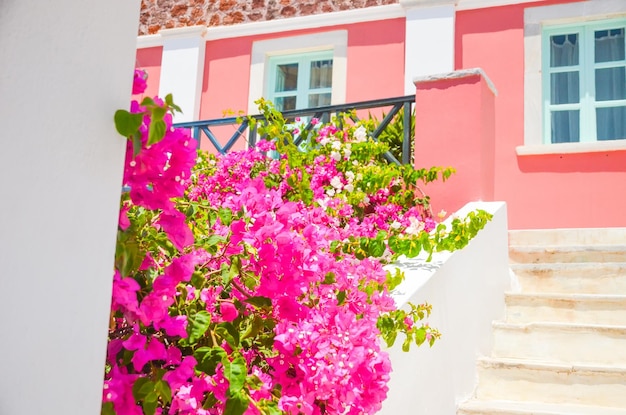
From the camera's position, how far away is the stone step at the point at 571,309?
3.82 meters

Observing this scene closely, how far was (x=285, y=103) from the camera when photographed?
8.31 meters

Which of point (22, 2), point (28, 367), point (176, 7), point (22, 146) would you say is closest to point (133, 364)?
point (28, 367)

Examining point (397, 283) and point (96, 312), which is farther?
point (397, 283)

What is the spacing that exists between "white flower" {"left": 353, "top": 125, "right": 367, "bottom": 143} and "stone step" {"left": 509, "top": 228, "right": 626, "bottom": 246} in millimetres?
1353

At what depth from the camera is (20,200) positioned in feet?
2.84

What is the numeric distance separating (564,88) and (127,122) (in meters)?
6.74

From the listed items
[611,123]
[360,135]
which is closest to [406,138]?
[360,135]

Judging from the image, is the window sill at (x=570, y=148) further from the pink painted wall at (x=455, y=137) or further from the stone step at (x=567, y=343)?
the stone step at (x=567, y=343)

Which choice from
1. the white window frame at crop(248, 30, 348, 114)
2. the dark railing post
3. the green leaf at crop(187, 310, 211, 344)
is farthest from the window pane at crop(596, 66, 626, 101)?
the green leaf at crop(187, 310, 211, 344)

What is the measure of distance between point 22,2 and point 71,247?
33 centimetres

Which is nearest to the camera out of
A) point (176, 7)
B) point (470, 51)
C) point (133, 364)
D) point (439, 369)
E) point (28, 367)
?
point (28, 367)

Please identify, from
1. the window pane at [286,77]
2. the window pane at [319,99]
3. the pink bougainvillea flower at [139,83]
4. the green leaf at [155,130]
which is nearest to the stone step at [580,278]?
the pink bougainvillea flower at [139,83]

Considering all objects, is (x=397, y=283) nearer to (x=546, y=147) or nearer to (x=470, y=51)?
(x=546, y=147)

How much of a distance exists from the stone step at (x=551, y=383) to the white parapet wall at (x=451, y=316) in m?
0.10
